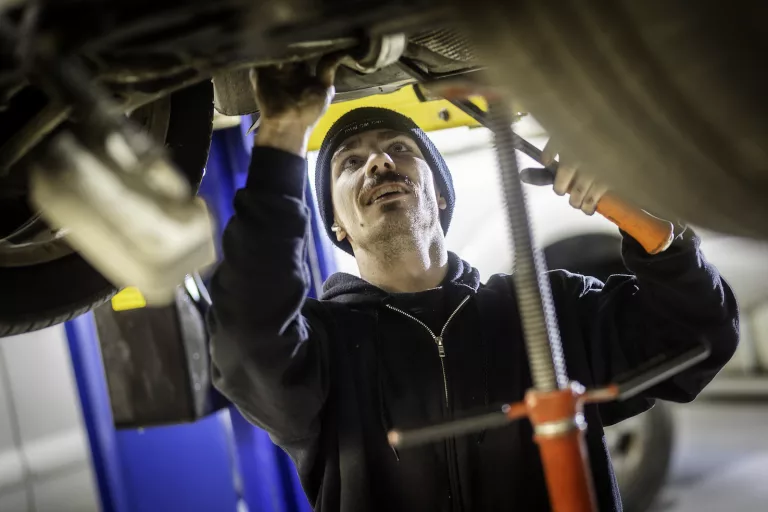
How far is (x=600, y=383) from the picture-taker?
3.44 ft

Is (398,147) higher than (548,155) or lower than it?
higher

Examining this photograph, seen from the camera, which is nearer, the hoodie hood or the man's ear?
the hoodie hood

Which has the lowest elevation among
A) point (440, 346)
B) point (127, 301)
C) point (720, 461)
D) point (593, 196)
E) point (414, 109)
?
point (720, 461)

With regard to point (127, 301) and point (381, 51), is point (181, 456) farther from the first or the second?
point (381, 51)

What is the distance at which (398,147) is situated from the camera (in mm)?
1255

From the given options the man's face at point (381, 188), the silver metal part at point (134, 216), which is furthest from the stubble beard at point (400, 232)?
the silver metal part at point (134, 216)

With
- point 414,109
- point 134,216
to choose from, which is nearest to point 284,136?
point 134,216

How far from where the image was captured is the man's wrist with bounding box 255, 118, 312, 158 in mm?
673

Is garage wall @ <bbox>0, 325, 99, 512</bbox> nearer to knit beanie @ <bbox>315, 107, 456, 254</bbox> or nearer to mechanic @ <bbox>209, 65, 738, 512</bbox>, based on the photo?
knit beanie @ <bbox>315, 107, 456, 254</bbox>

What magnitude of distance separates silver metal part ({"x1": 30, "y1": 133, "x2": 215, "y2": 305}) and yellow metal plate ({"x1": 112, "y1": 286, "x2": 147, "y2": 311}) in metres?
0.89

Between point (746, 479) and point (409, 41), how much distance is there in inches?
81.1

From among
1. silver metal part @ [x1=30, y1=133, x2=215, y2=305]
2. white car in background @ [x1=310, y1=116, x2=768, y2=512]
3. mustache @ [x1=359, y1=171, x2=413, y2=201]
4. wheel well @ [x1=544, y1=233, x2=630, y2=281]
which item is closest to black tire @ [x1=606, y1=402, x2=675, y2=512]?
white car in background @ [x1=310, y1=116, x2=768, y2=512]

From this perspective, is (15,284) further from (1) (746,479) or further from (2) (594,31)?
(1) (746,479)

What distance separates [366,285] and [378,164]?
0.22m
